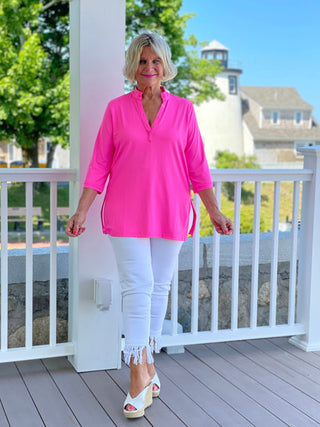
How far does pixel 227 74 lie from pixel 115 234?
Answer: 144 ft

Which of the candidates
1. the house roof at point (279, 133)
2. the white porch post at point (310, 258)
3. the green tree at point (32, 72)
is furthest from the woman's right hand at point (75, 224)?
the house roof at point (279, 133)

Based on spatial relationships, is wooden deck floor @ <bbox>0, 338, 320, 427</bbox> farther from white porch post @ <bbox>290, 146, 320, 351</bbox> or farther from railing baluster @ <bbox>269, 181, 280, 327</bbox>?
railing baluster @ <bbox>269, 181, 280, 327</bbox>

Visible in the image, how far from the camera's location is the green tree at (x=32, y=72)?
46.0ft

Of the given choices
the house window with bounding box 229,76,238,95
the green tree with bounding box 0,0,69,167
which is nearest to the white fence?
the green tree with bounding box 0,0,69,167

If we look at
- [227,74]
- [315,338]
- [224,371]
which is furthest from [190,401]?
A: [227,74]

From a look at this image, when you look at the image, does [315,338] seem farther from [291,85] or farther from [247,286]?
[291,85]

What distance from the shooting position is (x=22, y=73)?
14.2m

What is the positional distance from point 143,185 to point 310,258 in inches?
47.7

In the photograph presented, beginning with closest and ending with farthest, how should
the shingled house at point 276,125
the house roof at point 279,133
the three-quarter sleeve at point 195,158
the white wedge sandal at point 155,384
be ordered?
the three-quarter sleeve at point 195,158
the white wedge sandal at point 155,384
the shingled house at point 276,125
the house roof at point 279,133

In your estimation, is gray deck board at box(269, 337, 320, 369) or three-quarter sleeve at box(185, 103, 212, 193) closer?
three-quarter sleeve at box(185, 103, 212, 193)

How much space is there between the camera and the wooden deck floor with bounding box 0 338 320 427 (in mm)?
2191

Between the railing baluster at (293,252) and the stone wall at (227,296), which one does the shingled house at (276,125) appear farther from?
the railing baluster at (293,252)

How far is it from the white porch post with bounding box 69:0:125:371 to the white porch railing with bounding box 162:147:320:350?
1.10 ft

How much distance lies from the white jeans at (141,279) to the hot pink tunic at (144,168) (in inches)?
1.9
